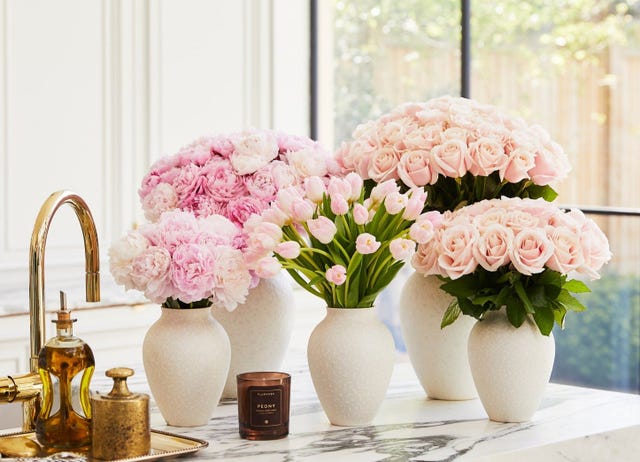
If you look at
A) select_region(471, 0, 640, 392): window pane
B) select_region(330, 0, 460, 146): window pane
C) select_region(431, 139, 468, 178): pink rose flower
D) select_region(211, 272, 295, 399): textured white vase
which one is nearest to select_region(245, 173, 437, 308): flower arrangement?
select_region(431, 139, 468, 178): pink rose flower

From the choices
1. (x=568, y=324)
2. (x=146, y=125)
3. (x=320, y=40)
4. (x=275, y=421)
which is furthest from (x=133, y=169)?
(x=275, y=421)

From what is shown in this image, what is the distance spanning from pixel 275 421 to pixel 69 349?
0.95 feet

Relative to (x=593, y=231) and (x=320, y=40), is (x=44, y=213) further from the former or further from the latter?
(x=320, y=40)

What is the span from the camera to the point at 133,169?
3.76 m

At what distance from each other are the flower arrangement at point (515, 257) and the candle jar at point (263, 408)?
0.93 ft

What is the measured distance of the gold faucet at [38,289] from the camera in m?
1.44

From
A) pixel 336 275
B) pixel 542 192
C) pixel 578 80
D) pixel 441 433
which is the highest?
pixel 578 80

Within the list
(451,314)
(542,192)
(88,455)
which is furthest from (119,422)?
(542,192)

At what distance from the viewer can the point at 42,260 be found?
1.46 metres

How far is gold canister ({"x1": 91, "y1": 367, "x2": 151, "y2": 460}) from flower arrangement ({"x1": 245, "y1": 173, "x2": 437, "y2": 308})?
0.83 ft

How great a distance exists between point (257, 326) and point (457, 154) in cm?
44

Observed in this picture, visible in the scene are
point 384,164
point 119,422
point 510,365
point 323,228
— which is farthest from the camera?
point 384,164

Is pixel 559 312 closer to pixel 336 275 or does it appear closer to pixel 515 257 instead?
pixel 515 257

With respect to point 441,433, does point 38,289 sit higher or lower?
higher
